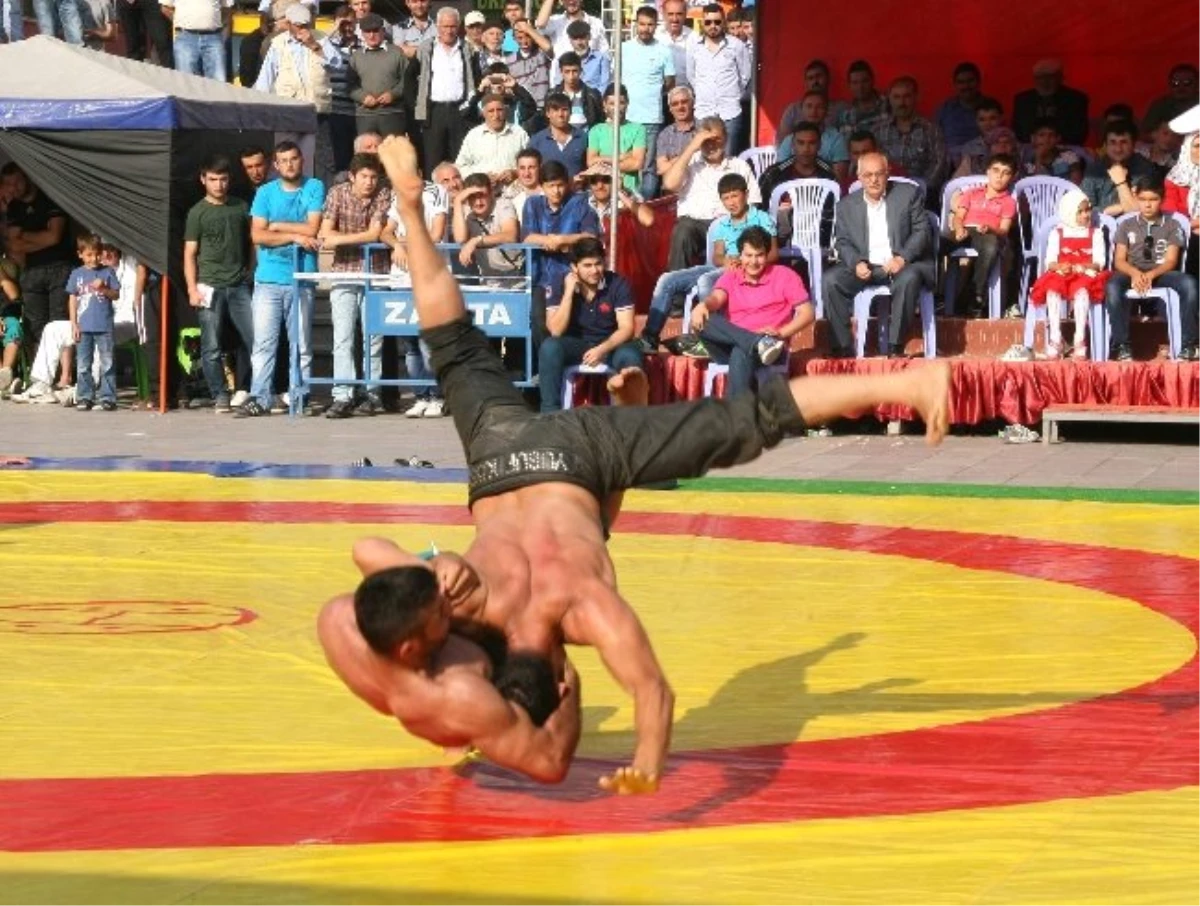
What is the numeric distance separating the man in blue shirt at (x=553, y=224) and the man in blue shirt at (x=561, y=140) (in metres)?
1.28

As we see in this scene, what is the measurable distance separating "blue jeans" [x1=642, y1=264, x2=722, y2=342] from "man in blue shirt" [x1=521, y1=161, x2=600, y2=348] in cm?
53

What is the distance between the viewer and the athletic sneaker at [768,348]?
45.0 feet

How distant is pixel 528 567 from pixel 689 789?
2.16ft

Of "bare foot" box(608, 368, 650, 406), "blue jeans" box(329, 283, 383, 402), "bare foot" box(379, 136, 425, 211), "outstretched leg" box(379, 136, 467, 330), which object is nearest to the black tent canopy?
"blue jeans" box(329, 283, 383, 402)

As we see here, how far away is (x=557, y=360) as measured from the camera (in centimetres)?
1405

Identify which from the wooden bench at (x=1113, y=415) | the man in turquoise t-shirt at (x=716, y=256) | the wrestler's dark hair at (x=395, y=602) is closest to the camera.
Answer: the wrestler's dark hair at (x=395, y=602)

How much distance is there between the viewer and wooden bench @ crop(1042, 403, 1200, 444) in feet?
43.3

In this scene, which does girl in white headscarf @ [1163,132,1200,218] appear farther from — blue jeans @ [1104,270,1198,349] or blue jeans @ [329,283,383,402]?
blue jeans @ [329,283,383,402]

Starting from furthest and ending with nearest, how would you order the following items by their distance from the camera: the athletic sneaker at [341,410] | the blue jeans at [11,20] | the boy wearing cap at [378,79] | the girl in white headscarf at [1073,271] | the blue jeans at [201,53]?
the blue jeans at [11,20] < the blue jeans at [201,53] < the boy wearing cap at [378,79] < the athletic sneaker at [341,410] < the girl in white headscarf at [1073,271]

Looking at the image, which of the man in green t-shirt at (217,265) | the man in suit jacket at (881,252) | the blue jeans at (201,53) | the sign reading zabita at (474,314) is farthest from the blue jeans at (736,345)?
the blue jeans at (201,53)

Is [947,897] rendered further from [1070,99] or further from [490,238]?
[1070,99]

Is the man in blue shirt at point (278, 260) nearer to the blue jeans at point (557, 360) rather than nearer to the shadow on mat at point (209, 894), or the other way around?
the blue jeans at point (557, 360)

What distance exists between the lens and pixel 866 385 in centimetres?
605

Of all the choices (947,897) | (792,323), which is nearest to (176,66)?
(792,323)
